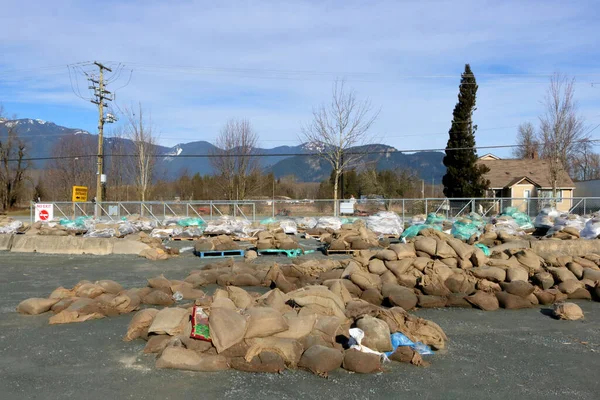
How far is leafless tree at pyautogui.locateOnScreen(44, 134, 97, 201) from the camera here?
52.6 metres

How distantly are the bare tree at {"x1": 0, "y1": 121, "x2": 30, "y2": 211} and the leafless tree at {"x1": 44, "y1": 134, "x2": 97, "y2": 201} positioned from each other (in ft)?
9.88

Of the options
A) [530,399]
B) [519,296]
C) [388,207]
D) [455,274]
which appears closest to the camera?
[530,399]

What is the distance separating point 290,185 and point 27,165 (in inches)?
1195

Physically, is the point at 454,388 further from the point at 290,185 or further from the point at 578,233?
the point at 290,185

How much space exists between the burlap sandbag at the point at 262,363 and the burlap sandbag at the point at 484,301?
13.6ft

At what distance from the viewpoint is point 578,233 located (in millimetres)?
14148

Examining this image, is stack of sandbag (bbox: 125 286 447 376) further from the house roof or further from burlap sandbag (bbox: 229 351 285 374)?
the house roof

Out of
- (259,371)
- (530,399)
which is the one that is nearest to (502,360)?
(530,399)

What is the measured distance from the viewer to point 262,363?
17.2ft

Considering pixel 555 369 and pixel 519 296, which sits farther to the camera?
pixel 519 296

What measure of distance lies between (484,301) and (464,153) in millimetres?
29662

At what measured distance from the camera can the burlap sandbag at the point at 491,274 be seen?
892 cm

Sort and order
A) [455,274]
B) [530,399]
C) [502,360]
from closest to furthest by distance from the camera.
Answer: [530,399] → [502,360] → [455,274]

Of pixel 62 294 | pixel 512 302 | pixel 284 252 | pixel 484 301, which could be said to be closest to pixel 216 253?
pixel 284 252
